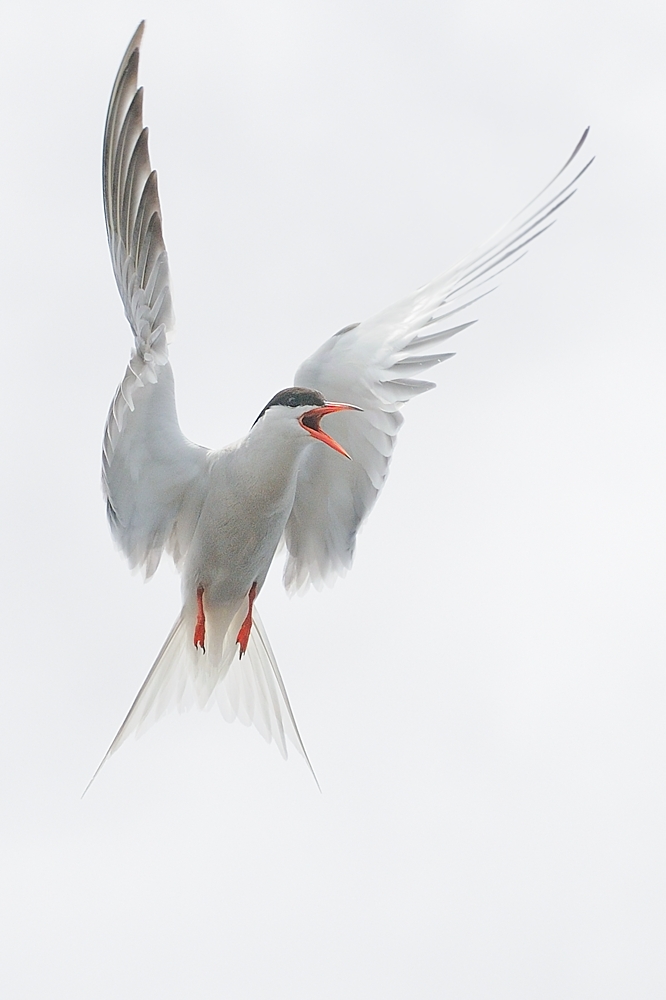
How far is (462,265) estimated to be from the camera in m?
7.74

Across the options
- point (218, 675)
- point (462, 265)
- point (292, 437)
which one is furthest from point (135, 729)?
point (462, 265)

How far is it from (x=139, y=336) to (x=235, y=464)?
2.80ft

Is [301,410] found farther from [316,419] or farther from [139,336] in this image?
[139,336]

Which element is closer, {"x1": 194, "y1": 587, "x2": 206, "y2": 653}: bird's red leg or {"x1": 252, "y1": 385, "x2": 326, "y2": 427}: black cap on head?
{"x1": 252, "y1": 385, "x2": 326, "y2": 427}: black cap on head

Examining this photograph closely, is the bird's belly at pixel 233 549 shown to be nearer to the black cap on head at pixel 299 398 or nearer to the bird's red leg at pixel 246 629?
the bird's red leg at pixel 246 629

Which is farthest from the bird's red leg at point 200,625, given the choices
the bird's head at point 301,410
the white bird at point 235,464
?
the bird's head at point 301,410

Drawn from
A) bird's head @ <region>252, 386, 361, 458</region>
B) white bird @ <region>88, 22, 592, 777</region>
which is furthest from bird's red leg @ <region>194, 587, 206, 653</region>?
bird's head @ <region>252, 386, 361, 458</region>

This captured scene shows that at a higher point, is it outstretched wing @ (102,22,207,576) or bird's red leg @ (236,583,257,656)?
outstretched wing @ (102,22,207,576)

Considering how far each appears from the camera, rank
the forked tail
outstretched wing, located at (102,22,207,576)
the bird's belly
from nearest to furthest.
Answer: outstretched wing, located at (102,22,207,576)
the bird's belly
the forked tail

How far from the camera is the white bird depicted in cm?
734

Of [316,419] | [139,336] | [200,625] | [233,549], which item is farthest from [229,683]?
[139,336]

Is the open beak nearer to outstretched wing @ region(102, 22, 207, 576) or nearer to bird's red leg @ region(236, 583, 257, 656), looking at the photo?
outstretched wing @ region(102, 22, 207, 576)

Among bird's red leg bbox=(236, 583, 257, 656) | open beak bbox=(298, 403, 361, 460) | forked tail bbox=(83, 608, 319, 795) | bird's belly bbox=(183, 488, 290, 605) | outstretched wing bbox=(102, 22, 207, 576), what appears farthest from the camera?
forked tail bbox=(83, 608, 319, 795)

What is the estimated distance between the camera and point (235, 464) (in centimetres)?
761
